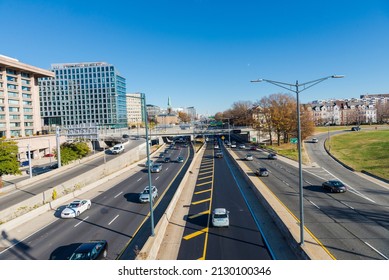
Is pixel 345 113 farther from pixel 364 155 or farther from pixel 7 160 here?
pixel 7 160

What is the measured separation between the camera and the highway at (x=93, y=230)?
17.1 m

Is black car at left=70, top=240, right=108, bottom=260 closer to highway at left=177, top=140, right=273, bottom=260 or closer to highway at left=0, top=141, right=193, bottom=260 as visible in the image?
highway at left=0, top=141, right=193, bottom=260

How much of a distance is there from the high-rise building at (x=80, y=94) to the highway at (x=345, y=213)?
356 ft

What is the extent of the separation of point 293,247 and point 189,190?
59.5 feet

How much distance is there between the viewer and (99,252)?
591 inches

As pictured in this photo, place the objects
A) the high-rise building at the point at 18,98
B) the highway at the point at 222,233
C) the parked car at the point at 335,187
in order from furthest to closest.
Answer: the high-rise building at the point at 18,98 → the parked car at the point at 335,187 → the highway at the point at 222,233

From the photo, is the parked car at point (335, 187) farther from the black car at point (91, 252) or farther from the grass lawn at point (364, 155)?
the black car at point (91, 252)

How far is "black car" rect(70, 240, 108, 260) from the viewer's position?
14375 mm

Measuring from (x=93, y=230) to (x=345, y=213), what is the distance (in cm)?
1965

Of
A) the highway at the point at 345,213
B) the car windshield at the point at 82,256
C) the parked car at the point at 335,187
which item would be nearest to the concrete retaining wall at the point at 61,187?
the car windshield at the point at 82,256

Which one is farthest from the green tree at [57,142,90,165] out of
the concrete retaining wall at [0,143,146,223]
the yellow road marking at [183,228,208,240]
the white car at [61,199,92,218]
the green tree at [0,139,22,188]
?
the yellow road marking at [183,228,208,240]

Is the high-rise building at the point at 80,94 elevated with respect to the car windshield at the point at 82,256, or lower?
elevated

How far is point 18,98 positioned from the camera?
67.2m

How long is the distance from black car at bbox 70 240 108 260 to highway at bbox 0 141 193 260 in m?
0.68
